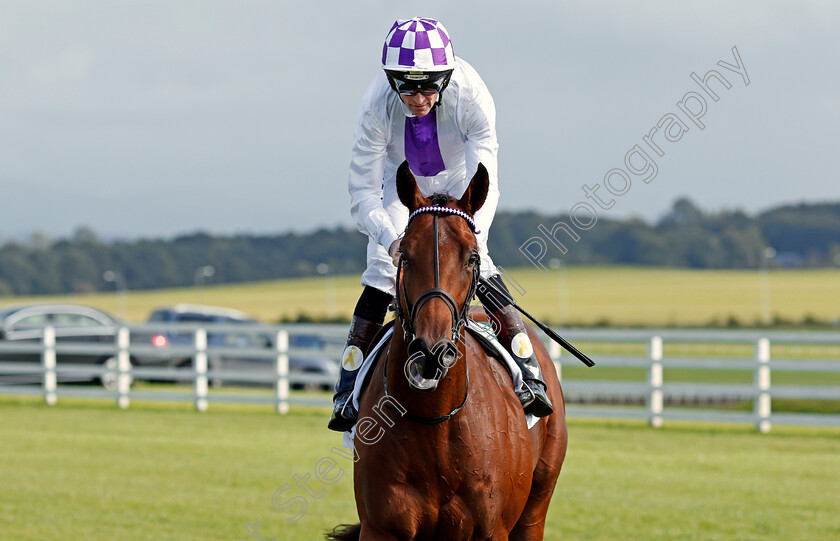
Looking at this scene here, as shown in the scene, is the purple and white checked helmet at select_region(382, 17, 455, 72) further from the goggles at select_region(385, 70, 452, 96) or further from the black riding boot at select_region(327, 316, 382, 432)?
the black riding boot at select_region(327, 316, 382, 432)

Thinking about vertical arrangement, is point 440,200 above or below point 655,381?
above

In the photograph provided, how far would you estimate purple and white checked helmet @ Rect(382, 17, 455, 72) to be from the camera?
4059 mm

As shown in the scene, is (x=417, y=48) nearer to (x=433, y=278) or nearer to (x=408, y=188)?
(x=408, y=188)

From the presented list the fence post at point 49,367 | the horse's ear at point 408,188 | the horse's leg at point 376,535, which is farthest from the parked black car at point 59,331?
the horse's ear at point 408,188

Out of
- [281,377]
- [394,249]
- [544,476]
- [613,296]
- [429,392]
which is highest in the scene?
[394,249]

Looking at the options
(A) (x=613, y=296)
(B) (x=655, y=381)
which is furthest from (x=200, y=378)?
(A) (x=613, y=296)

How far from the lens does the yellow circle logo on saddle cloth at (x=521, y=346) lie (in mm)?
4680

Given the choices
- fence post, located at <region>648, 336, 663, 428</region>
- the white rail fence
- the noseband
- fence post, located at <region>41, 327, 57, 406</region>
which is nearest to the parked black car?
the white rail fence

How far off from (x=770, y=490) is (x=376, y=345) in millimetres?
6089

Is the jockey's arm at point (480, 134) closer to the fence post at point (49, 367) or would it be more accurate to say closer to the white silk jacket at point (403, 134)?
the white silk jacket at point (403, 134)

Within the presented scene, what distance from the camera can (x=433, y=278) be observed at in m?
3.42

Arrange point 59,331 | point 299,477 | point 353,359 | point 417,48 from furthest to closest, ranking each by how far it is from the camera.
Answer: point 59,331, point 299,477, point 353,359, point 417,48

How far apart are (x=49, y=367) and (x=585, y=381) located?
378 inches

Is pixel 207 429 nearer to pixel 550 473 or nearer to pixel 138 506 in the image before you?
pixel 138 506
